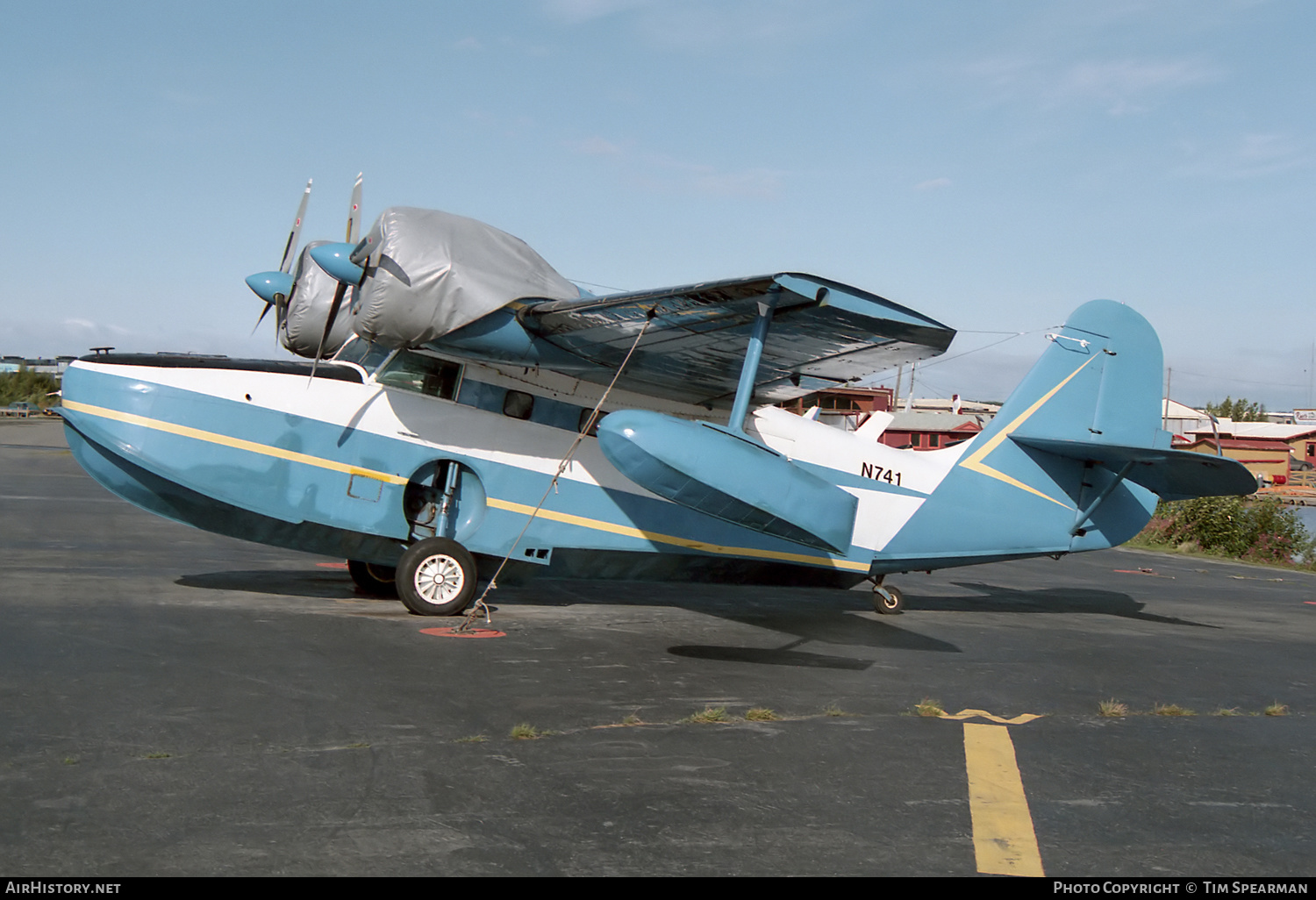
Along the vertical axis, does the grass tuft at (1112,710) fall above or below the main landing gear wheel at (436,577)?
above

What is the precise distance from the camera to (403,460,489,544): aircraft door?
1052 centimetres

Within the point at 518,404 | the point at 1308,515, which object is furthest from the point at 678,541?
the point at 1308,515

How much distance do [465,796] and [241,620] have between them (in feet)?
16.9

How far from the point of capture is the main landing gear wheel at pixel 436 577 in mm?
10055

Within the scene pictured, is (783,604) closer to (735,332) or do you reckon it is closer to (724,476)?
(735,332)

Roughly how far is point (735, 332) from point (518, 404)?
8.94ft

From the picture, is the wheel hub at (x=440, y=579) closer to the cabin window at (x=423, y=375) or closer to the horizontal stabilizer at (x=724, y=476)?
the cabin window at (x=423, y=375)

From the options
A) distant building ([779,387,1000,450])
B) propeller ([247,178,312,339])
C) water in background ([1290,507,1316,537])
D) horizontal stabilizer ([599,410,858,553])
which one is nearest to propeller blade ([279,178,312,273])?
propeller ([247,178,312,339])

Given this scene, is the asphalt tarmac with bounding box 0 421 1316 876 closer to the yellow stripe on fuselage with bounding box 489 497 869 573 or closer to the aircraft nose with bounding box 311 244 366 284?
the yellow stripe on fuselage with bounding box 489 497 869 573

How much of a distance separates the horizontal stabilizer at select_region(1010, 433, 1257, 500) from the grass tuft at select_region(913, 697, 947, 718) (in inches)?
191

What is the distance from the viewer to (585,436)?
36.5 feet

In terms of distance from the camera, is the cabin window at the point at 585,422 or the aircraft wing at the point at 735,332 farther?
the cabin window at the point at 585,422

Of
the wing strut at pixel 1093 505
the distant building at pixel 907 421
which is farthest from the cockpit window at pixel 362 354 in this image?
the distant building at pixel 907 421

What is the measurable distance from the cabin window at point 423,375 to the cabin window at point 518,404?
560mm
